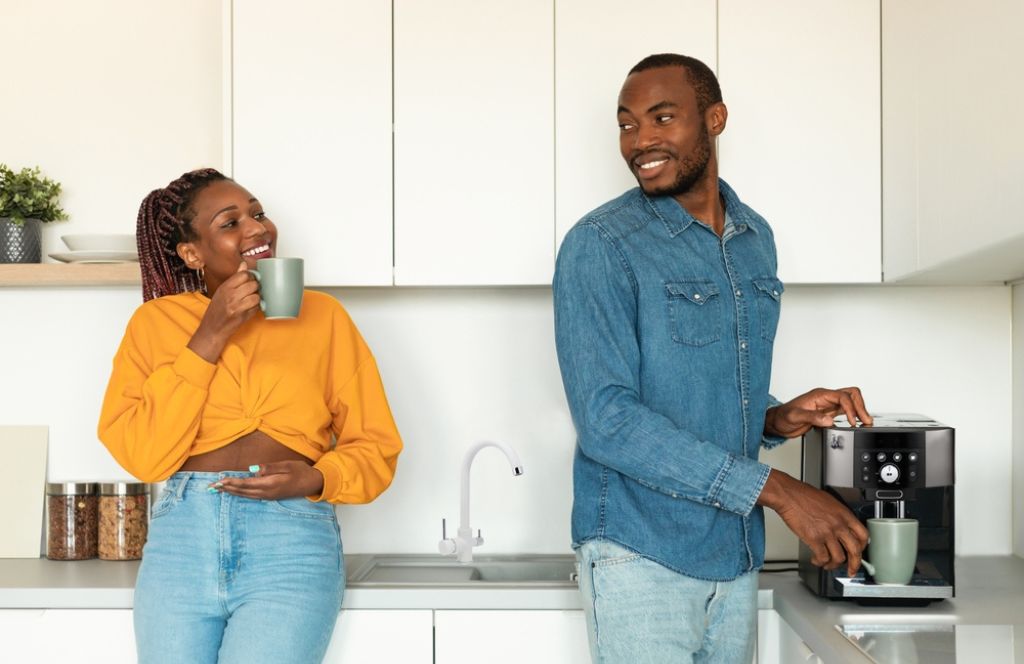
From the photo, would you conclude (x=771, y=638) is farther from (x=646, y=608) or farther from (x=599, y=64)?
(x=599, y=64)

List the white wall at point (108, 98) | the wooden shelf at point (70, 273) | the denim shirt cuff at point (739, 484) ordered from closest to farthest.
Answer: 1. the denim shirt cuff at point (739, 484)
2. the wooden shelf at point (70, 273)
3. the white wall at point (108, 98)

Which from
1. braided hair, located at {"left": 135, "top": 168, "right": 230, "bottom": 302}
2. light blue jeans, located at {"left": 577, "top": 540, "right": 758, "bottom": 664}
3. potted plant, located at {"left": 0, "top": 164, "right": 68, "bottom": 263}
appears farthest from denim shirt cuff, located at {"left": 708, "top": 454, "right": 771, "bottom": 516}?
potted plant, located at {"left": 0, "top": 164, "right": 68, "bottom": 263}

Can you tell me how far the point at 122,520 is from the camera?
8.18ft

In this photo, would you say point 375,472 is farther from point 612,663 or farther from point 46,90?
point 46,90

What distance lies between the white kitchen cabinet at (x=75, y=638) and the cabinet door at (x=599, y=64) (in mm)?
1199

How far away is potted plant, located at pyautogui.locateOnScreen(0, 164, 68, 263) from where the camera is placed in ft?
8.23

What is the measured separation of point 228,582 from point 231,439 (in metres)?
0.24

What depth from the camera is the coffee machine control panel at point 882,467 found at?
6.25 ft

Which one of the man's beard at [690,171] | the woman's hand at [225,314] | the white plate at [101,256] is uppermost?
the man's beard at [690,171]

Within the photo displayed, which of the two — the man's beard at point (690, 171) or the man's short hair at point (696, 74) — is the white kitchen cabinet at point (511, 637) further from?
the man's short hair at point (696, 74)

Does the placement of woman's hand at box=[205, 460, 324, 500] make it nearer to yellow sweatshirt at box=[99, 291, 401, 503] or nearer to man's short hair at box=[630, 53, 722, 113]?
yellow sweatshirt at box=[99, 291, 401, 503]

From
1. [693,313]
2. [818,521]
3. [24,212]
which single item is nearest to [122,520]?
[24,212]

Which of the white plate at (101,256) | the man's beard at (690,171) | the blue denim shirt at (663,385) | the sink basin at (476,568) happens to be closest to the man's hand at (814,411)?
the blue denim shirt at (663,385)

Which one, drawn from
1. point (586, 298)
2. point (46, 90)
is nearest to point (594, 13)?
point (586, 298)
